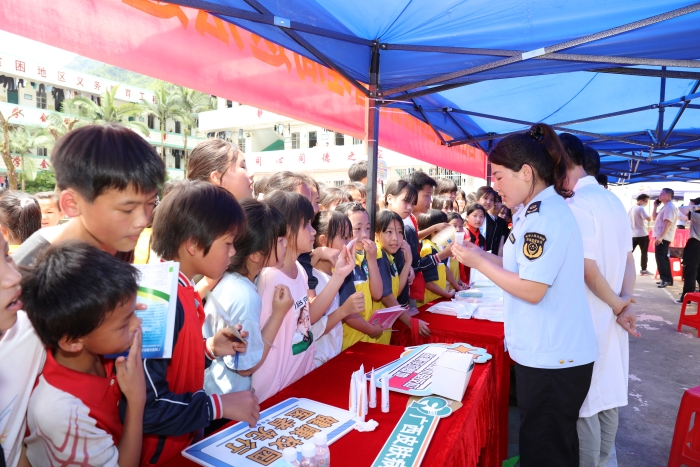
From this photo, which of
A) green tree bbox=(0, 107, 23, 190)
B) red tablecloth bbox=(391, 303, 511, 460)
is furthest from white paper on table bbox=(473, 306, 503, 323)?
green tree bbox=(0, 107, 23, 190)

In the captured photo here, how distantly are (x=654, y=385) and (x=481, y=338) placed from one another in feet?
7.22

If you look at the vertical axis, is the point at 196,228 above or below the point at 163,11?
below

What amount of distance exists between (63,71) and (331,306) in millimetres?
29956

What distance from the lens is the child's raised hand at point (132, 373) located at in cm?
97

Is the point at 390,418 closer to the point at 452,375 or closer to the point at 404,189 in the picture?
the point at 452,375

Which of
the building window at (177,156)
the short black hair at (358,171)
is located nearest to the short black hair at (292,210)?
the short black hair at (358,171)

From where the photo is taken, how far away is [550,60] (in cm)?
282

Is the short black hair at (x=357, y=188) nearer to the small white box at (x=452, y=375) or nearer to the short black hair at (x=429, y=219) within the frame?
the short black hair at (x=429, y=219)

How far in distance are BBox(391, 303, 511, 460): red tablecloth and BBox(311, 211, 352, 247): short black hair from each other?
80 centimetres

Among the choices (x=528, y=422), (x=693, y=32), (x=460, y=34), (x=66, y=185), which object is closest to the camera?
(x=66, y=185)

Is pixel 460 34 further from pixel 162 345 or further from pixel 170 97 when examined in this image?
pixel 170 97

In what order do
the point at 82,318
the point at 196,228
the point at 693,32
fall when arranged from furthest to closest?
the point at 693,32, the point at 196,228, the point at 82,318

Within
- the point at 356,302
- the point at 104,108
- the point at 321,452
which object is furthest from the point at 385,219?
the point at 104,108

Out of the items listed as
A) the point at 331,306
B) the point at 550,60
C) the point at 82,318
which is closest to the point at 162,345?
the point at 82,318
